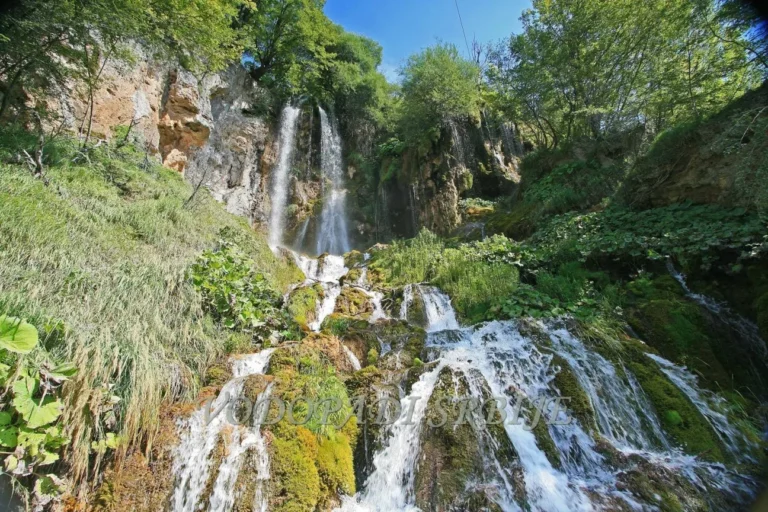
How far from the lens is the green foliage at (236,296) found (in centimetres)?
470

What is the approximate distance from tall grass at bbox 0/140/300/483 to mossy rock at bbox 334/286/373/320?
277cm

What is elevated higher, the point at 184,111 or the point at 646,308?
the point at 184,111

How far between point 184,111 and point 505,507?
1144 centimetres

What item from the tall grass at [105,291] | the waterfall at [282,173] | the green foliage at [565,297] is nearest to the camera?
the tall grass at [105,291]

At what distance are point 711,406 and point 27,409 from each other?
19.4 ft

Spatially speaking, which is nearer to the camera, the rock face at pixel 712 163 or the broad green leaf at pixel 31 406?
the broad green leaf at pixel 31 406

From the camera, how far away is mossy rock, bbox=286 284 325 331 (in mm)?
5935

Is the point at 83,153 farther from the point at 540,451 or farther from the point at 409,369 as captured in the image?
the point at 540,451

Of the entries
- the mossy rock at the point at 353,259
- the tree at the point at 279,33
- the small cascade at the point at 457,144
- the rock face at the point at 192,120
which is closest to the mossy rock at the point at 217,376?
the rock face at the point at 192,120

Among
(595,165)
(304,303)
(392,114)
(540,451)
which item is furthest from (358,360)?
(392,114)

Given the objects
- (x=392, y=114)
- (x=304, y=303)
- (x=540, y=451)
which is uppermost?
(x=392, y=114)

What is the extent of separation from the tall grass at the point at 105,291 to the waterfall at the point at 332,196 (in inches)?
342

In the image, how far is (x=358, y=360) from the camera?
4.93 metres

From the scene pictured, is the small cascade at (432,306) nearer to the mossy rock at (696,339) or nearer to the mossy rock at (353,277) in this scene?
the mossy rock at (353,277)
